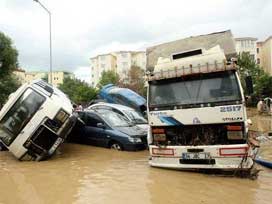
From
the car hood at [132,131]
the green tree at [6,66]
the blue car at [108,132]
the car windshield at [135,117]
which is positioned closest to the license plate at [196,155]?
the blue car at [108,132]

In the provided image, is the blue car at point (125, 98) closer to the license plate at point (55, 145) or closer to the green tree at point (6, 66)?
the license plate at point (55, 145)

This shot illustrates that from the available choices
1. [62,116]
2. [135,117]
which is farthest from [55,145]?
[135,117]

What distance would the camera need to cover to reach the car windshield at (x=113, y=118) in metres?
14.3

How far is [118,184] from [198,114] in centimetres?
235

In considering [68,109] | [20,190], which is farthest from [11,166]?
[20,190]

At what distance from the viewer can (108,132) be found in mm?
13961

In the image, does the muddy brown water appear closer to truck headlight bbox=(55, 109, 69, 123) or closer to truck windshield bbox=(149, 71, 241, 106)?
truck headlight bbox=(55, 109, 69, 123)

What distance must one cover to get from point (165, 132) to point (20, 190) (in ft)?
11.5

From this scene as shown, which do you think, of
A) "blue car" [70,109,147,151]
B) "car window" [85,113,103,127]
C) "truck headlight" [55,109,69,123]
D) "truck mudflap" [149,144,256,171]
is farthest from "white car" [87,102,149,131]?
"truck mudflap" [149,144,256,171]

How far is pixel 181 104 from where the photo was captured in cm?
960

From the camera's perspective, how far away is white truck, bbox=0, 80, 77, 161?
474 inches

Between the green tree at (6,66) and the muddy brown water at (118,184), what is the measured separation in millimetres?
31878

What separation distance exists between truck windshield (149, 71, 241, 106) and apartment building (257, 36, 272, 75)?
73.5 meters

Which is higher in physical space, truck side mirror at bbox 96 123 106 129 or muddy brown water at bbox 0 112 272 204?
truck side mirror at bbox 96 123 106 129
